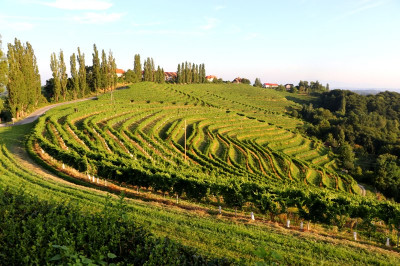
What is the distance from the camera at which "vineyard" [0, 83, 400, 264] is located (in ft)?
38.2

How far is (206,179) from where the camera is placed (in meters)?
23.0

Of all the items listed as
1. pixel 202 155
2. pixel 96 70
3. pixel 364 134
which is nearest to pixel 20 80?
pixel 96 70

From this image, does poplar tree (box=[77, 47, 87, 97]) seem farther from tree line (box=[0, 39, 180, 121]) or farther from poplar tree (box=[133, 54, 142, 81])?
poplar tree (box=[133, 54, 142, 81])

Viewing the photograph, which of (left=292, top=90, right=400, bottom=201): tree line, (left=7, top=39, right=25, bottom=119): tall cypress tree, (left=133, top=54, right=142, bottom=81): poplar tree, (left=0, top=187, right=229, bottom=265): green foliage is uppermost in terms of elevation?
(left=133, top=54, right=142, bottom=81): poplar tree

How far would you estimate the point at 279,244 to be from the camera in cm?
1156

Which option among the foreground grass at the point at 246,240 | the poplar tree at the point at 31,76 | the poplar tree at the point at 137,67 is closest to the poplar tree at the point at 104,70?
the poplar tree at the point at 31,76

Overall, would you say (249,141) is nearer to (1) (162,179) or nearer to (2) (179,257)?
(1) (162,179)

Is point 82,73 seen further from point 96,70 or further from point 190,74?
point 190,74

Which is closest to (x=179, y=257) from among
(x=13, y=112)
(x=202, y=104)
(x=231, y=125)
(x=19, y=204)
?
(x=19, y=204)

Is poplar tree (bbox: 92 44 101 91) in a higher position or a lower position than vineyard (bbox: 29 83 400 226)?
higher

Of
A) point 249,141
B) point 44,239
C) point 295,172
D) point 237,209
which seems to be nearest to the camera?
point 44,239

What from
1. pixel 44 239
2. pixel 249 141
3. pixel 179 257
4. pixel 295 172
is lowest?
pixel 295 172

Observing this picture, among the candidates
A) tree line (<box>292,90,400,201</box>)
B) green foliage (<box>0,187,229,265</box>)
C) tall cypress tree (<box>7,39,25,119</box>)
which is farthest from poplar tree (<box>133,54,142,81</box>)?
green foliage (<box>0,187,229,265</box>)

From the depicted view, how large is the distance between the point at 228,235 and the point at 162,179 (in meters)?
11.3
